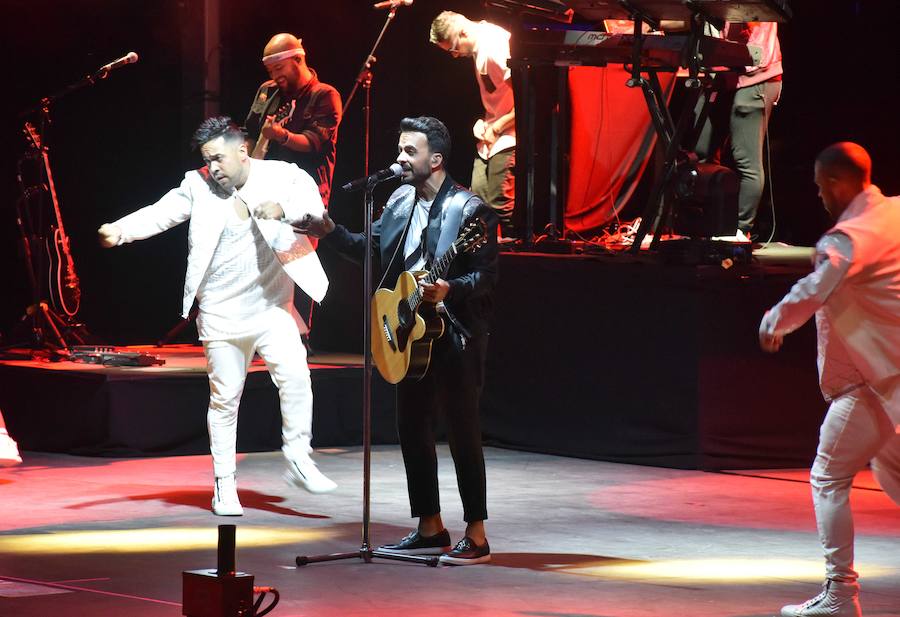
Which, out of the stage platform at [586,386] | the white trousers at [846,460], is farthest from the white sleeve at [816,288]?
the stage platform at [586,386]

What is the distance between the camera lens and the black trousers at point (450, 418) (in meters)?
6.27

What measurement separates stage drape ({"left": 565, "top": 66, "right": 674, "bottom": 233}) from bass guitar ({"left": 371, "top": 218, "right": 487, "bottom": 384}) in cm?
519

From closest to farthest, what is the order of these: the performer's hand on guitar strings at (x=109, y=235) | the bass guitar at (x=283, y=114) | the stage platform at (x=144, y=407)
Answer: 1. the performer's hand on guitar strings at (x=109, y=235)
2. the stage platform at (x=144, y=407)
3. the bass guitar at (x=283, y=114)

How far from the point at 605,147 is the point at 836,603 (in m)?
6.55

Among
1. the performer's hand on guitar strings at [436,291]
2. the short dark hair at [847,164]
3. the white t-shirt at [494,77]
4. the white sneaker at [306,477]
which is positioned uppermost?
the white t-shirt at [494,77]

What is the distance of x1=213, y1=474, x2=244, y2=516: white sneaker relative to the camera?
24.2 feet

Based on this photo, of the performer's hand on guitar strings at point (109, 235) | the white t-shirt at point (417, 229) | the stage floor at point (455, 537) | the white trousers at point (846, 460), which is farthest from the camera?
the performer's hand on guitar strings at point (109, 235)

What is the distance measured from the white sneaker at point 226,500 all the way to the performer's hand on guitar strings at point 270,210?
1281 millimetres

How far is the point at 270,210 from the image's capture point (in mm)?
7207

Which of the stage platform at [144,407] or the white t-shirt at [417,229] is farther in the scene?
the stage platform at [144,407]

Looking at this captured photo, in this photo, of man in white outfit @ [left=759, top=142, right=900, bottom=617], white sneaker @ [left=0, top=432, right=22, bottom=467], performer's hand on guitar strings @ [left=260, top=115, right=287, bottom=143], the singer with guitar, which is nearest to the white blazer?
the singer with guitar

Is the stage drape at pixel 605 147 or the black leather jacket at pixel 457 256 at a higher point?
the stage drape at pixel 605 147

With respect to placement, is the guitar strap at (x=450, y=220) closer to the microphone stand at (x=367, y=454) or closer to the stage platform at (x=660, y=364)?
the microphone stand at (x=367, y=454)

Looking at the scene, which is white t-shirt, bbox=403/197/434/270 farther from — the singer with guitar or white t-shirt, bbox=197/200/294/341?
white t-shirt, bbox=197/200/294/341
